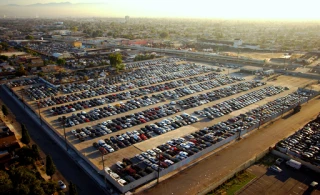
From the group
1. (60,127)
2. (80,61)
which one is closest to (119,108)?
(60,127)

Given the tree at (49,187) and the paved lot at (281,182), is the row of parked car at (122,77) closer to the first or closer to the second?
the tree at (49,187)

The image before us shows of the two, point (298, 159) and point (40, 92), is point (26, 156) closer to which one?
point (40, 92)

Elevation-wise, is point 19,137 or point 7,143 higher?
point 7,143

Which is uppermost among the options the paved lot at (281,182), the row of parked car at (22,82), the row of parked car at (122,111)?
the row of parked car at (22,82)

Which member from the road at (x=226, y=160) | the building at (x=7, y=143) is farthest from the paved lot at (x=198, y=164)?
the building at (x=7, y=143)

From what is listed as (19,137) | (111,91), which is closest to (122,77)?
(111,91)

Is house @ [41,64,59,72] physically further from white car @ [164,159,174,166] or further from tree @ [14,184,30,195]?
tree @ [14,184,30,195]
